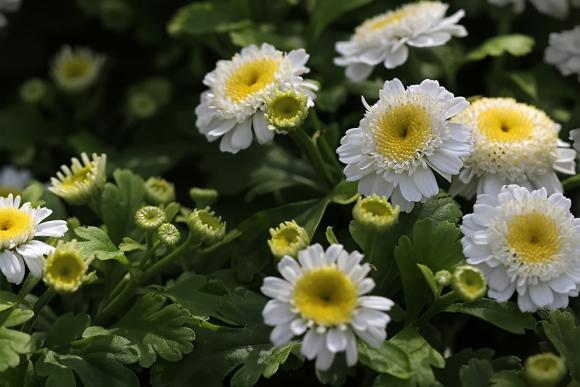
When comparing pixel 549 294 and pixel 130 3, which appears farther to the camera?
pixel 130 3

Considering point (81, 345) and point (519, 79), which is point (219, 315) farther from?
point (519, 79)

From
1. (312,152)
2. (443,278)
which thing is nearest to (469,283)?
(443,278)

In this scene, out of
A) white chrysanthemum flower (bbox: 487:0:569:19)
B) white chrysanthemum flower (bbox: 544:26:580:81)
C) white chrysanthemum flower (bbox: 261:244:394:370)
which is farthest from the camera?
white chrysanthemum flower (bbox: 487:0:569:19)

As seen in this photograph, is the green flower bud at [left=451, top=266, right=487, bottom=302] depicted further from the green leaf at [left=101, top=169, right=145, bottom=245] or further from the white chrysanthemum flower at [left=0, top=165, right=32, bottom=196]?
the white chrysanthemum flower at [left=0, top=165, right=32, bottom=196]

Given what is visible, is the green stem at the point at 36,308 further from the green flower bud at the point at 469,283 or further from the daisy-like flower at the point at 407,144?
the green flower bud at the point at 469,283

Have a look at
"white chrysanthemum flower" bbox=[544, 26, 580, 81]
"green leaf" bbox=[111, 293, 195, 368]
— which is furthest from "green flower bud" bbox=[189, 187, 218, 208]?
"white chrysanthemum flower" bbox=[544, 26, 580, 81]

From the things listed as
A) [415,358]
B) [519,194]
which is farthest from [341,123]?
[415,358]
